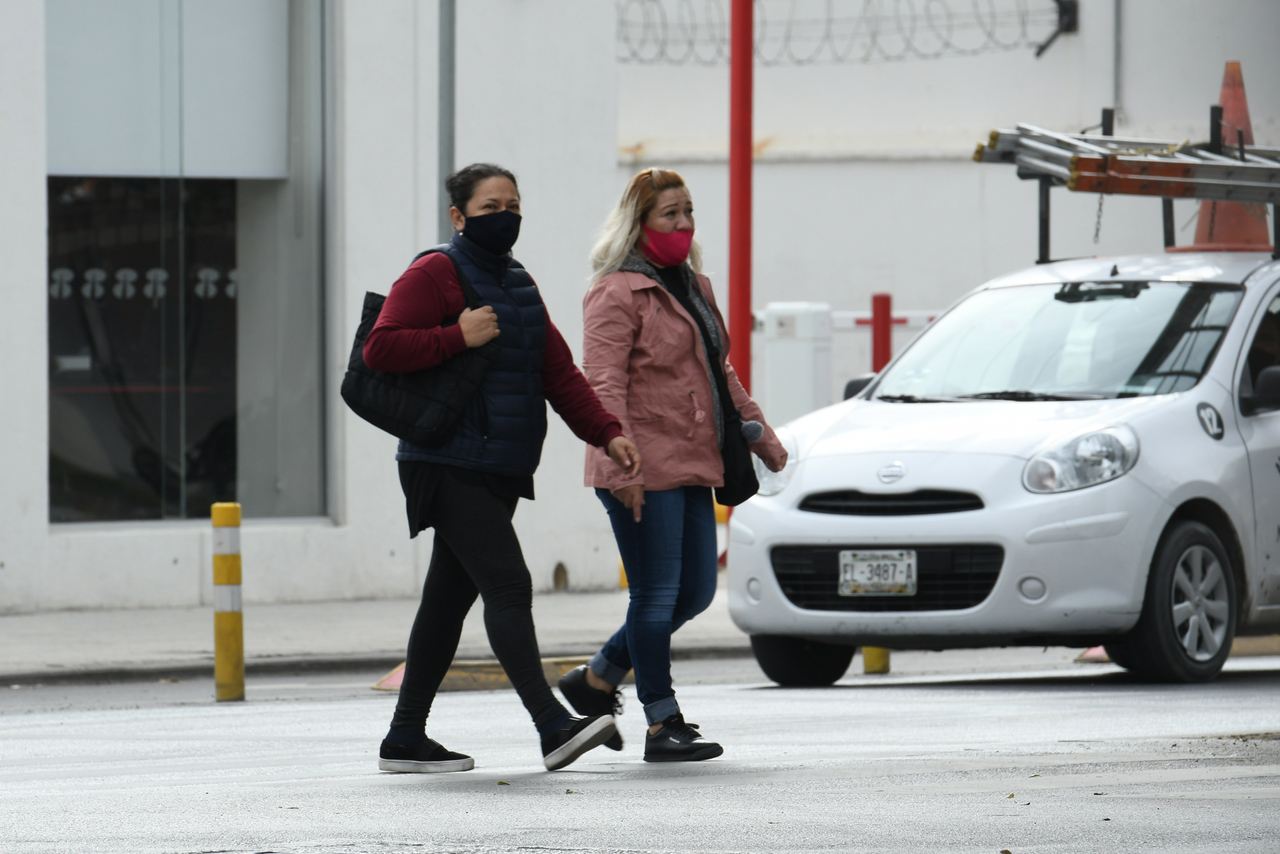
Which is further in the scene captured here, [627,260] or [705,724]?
[705,724]

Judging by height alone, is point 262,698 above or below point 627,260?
below

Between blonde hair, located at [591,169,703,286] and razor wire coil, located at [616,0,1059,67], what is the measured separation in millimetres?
18245

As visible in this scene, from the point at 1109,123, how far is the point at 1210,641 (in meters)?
3.05

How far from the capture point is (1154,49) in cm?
2394

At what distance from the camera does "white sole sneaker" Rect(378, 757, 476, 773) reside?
604 centimetres

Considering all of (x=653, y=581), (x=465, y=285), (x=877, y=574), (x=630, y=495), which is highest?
(x=465, y=285)

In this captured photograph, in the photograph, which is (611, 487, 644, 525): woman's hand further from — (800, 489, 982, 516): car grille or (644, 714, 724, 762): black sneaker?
(800, 489, 982, 516): car grille

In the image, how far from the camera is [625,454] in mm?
5941

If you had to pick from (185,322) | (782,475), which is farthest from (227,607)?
(185,322)

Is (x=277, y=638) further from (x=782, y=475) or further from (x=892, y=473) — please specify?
(x=892, y=473)

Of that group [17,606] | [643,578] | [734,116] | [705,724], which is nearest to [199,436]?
[17,606]

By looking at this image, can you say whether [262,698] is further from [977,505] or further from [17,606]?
[17,606]

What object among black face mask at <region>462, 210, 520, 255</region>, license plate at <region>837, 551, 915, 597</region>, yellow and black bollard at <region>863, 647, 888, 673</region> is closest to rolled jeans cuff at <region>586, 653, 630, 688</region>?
black face mask at <region>462, 210, 520, 255</region>

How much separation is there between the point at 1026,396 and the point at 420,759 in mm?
3619
